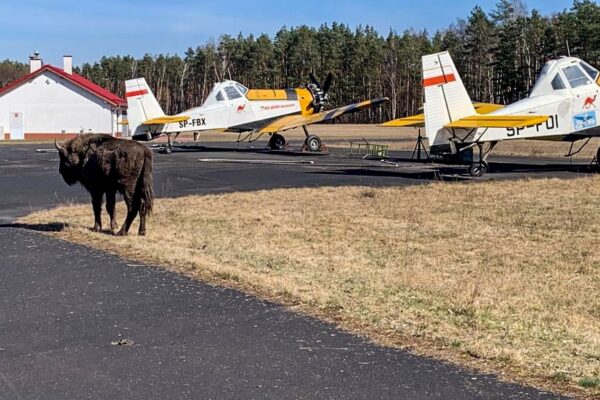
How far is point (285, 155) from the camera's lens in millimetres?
34500

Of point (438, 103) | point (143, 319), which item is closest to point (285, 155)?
point (438, 103)

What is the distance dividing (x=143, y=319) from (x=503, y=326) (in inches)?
131

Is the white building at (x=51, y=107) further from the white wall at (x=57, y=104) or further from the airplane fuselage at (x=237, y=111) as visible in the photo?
the airplane fuselage at (x=237, y=111)

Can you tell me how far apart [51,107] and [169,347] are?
5637 cm

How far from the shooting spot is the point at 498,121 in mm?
21672

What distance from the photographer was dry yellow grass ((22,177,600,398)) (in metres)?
6.20

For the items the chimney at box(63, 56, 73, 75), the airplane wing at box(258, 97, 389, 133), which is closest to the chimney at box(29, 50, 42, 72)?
the chimney at box(63, 56, 73, 75)

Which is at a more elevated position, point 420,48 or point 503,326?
point 420,48

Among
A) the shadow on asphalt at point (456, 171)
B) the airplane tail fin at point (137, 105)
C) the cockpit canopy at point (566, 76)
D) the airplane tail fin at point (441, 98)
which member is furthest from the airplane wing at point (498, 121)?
the airplane tail fin at point (137, 105)

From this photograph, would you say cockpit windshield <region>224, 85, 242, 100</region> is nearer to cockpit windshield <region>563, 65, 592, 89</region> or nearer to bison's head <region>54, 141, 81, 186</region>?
cockpit windshield <region>563, 65, 592, 89</region>

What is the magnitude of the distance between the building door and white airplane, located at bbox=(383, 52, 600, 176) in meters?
44.3

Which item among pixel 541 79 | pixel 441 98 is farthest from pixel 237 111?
pixel 541 79

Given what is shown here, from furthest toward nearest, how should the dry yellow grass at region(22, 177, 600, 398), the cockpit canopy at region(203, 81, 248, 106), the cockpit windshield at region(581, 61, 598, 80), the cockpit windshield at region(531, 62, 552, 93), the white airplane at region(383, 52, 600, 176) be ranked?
1. the cockpit canopy at region(203, 81, 248, 106)
2. the cockpit windshield at region(531, 62, 552, 93)
3. the cockpit windshield at region(581, 61, 598, 80)
4. the white airplane at region(383, 52, 600, 176)
5. the dry yellow grass at region(22, 177, 600, 398)

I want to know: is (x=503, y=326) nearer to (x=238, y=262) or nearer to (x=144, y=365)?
(x=144, y=365)
